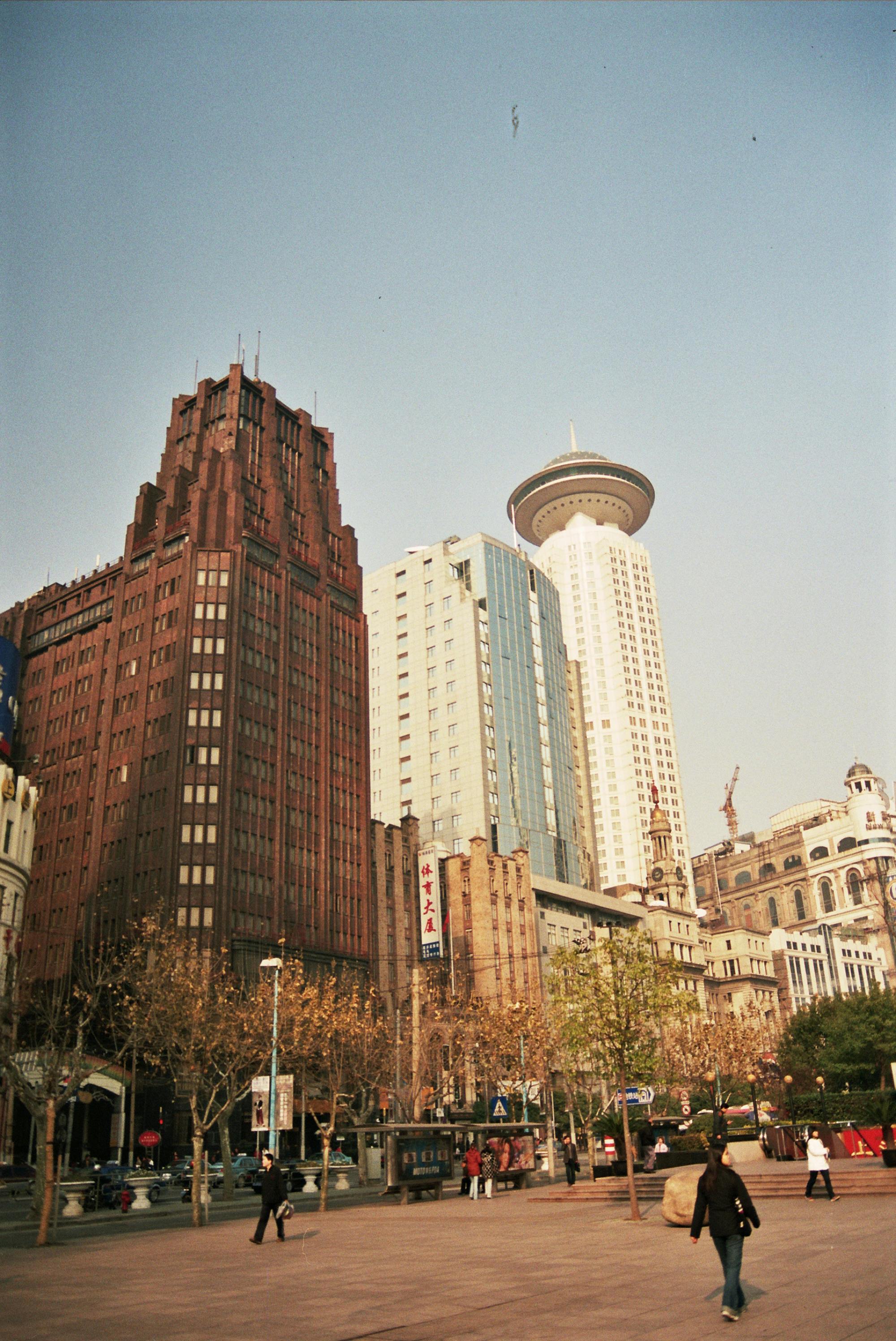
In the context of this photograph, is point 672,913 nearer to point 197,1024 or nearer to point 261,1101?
point 197,1024

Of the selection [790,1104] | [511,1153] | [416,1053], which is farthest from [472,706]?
[790,1104]

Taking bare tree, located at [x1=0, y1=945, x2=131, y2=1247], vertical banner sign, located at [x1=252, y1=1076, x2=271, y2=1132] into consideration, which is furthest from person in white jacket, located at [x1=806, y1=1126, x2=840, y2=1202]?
bare tree, located at [x1=0, y1=945, x2=131, y2=1247]

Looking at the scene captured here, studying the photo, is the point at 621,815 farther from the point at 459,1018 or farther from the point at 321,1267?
the point at 321,1267

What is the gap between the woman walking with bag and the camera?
39.6 ft

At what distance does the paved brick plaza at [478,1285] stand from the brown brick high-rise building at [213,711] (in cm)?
6105

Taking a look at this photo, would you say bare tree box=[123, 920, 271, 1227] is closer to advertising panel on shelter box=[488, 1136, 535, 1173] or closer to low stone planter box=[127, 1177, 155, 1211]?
low stone planter box=[127, 1177, 155, 1211]

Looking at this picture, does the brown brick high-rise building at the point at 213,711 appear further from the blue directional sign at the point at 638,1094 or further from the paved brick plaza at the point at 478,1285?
the paved brick plaza at the point at 478,1285

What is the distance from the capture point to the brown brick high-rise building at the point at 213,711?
85375mm

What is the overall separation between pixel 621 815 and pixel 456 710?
6264 centimetres

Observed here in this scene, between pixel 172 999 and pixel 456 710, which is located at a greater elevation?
pixel 456 710

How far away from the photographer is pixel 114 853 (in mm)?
87562

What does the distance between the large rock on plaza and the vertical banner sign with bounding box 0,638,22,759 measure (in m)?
54.0

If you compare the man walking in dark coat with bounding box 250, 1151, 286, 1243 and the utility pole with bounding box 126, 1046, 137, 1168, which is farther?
the utility pole with bounding box 126, 1046, 137, 1168

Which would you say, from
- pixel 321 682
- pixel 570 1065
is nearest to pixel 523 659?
pixel 321 682
